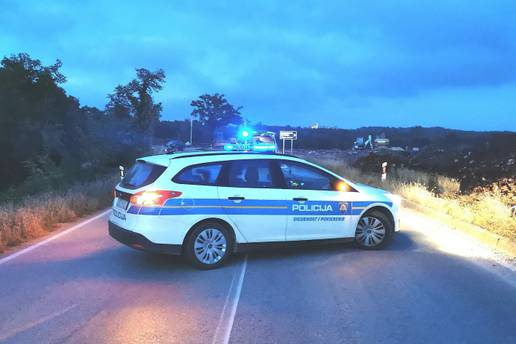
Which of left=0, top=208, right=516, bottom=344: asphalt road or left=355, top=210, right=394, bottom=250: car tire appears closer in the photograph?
left=0, top=208, right=516, bottom=344: asphalt road

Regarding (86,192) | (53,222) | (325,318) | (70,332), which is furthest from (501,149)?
(70,332)

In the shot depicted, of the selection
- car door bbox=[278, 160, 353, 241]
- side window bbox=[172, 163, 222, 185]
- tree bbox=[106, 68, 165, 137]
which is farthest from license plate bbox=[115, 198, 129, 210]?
tree bbox=[106, 68, 165, 137]

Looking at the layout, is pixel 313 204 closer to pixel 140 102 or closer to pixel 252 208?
pixel 252 208

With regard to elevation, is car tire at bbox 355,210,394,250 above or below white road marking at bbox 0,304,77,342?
above

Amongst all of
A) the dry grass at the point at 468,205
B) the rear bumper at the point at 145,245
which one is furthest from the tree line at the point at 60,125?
the rear bumper at the point at 145,245

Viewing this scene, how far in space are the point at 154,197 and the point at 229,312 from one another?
222 cm

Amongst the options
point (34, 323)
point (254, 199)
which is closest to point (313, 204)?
point (254, 199)

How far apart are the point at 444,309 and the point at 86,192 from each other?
11583 millimetres

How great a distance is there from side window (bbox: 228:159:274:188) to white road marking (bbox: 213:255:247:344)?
4.28 ft

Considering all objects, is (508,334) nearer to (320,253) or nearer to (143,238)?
(320,253)

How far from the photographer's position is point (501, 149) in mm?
24641

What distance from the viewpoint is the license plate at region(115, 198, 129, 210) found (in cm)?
737

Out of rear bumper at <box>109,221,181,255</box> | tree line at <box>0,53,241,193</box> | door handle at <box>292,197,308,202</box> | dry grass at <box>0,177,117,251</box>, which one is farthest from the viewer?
tree line at <box>0,53,241,193</box>

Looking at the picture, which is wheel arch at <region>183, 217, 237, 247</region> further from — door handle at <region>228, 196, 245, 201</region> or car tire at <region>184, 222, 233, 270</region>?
door handle at <region>228, 196, 245, 201</region>
